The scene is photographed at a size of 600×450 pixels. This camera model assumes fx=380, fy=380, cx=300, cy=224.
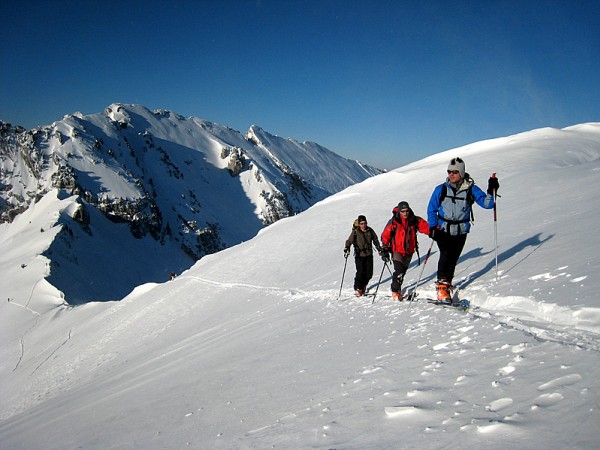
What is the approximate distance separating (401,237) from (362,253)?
1656 millimetres

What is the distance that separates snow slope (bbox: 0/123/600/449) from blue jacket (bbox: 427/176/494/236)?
1.15 metres

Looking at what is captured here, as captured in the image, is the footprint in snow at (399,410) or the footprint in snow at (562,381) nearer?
the footprint in snow at (562,381)

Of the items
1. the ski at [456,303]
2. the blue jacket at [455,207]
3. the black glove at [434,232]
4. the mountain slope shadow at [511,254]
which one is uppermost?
the blue jacket at [455,207]

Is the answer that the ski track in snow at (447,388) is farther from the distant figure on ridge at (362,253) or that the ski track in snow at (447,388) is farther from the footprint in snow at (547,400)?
the distant figure on ridge at (362,253)

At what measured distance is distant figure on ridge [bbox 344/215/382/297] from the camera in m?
8.98

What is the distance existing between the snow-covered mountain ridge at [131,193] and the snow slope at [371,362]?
129ft

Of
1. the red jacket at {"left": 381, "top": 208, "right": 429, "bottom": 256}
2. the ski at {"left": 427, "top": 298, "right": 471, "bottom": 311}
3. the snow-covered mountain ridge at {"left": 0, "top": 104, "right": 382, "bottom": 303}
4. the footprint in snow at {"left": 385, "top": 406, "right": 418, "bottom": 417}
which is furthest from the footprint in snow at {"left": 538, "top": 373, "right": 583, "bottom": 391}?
the snow-covered mountain ridge at {"left": 0, "top": 104, "right": 382, "bottom": 303}

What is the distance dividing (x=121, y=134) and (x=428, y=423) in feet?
456

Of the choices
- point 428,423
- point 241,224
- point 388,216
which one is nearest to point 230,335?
point 428,423

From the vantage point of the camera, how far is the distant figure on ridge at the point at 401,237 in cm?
742

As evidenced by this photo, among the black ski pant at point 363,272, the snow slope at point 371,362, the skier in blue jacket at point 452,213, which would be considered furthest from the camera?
the black ski pant at point 363,272

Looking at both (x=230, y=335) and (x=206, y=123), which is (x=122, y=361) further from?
(x=206, y=123)

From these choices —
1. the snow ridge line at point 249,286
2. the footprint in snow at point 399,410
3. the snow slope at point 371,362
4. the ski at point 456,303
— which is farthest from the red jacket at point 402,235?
the footprint in snow at point 399,410

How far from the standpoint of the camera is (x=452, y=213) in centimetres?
627
